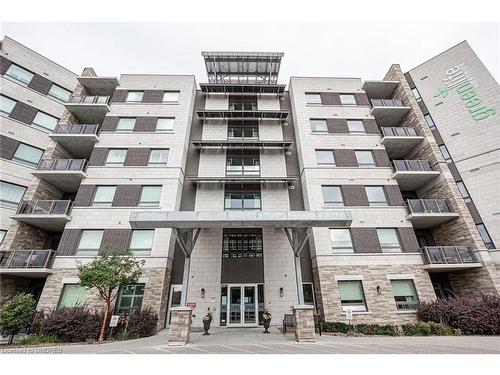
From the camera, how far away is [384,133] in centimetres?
1889

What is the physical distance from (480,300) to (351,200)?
8.64 meters

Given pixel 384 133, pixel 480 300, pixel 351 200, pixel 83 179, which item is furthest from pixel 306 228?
pixel 83 179

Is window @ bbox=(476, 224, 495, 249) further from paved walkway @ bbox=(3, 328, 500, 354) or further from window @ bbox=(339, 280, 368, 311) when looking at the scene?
window @ bbox=(339, 280, 368, 311)

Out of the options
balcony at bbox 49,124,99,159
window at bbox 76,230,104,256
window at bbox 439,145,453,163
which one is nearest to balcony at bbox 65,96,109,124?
balcony at bbox 49,124,99,159

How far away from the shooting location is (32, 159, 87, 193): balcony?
636 inches

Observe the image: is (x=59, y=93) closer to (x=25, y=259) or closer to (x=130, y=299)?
(x=25, y=259)

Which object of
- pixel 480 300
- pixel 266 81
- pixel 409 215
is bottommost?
pixel 480 300

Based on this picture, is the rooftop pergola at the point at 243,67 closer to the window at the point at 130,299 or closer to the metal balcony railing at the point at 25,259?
the window at the point at 130,299

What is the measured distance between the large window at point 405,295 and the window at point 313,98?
1542cm

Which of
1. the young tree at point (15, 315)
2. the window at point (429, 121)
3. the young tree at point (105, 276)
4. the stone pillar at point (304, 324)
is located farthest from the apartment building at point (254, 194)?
the young tree at point (105, 276)

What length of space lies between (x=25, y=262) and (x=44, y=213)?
3.07m

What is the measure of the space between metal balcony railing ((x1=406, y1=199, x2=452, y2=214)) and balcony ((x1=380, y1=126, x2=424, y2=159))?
5.17 meters

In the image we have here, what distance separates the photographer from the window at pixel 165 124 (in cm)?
1926

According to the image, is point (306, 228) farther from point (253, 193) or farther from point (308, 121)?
point (308, 121)
